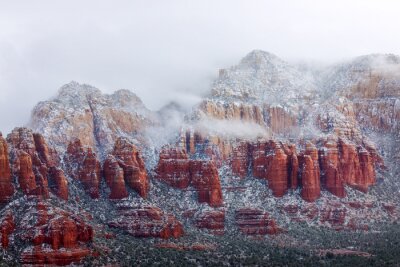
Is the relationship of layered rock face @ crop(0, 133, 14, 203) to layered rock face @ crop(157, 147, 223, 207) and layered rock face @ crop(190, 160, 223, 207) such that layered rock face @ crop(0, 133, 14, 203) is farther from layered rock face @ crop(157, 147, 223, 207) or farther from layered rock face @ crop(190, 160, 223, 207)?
layered rock face @ crop(190, 160, 223, 207)

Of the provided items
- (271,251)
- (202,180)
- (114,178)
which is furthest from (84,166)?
(271,251)

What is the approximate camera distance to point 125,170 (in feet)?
616

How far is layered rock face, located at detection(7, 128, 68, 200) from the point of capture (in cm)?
16175

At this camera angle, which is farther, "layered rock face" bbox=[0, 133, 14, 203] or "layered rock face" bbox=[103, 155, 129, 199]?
"layered rock face" bbox=[103, 155, 129, 199]

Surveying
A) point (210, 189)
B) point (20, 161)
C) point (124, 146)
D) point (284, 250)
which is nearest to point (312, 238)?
point (284, 250)

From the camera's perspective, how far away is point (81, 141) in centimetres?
19775

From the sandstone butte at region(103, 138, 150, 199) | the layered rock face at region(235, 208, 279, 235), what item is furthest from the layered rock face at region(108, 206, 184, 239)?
the layered rock face at region(235, 208, 279, 235)

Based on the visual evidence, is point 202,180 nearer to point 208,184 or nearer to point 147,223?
point 208,184

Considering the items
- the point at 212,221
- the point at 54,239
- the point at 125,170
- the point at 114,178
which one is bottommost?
the point at 212,221

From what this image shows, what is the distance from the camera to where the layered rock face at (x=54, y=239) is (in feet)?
468

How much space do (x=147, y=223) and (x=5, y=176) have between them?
101 ft

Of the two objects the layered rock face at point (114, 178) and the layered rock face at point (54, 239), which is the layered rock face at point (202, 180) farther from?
the layered rock face at point (54, 239)

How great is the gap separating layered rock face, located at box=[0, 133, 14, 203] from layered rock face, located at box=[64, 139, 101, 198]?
25.2 metres

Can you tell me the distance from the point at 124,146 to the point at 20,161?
3279 cm
